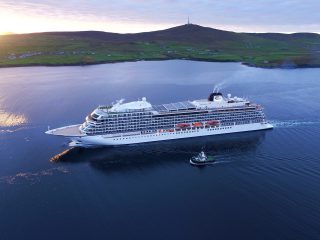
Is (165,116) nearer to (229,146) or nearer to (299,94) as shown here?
(229,146)

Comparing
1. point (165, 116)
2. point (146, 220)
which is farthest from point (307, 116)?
point (146, 220)

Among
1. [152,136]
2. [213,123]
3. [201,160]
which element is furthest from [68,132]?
[213,123]

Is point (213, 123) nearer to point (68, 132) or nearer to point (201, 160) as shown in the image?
point (201, 160)

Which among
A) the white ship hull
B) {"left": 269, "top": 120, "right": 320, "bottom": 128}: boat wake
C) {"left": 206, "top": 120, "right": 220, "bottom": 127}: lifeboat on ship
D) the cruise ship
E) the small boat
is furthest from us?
{"left": 269, "top": 120, "right": 320, "bottom": 128}: boat wake

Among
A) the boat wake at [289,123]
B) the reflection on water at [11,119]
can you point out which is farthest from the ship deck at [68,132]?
the boat wake at [289,123]

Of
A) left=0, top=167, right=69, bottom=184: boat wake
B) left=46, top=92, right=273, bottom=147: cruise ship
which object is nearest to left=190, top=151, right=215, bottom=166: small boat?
left=46, top=92, right=273, bottom=147: cruise ship

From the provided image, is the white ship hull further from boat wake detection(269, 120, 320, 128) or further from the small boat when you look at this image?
the small boat
